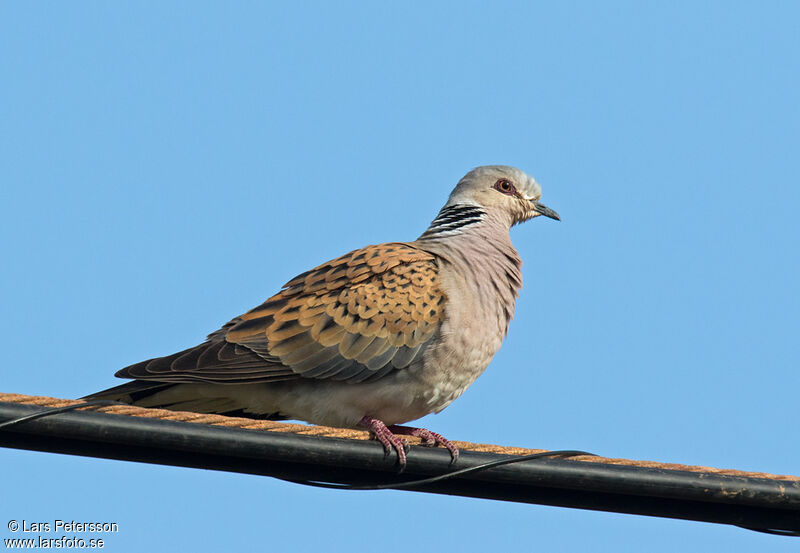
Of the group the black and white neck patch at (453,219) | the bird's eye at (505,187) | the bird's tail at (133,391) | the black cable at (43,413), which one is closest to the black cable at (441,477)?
the black cable at (43,413)

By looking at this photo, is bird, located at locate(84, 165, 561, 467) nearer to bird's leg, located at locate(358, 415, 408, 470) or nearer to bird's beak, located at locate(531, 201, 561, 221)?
bird's leg, located at locate(358, 415, 408, 470)

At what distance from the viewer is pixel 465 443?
4.14m

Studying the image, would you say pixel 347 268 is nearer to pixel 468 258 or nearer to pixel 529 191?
pixel 468 258

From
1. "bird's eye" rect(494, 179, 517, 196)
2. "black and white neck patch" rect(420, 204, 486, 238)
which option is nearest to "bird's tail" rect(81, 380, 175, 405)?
"black and white neck patch" rect(420, 204, 486, 238)

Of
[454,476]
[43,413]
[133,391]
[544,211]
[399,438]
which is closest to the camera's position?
[43,413]

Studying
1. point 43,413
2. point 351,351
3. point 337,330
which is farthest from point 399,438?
point 43,413

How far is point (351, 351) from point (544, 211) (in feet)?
7.86

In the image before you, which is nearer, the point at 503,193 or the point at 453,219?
the point at 453,219

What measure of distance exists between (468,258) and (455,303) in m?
0.54

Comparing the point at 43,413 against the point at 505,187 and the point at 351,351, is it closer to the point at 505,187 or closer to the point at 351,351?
the point at 351,351

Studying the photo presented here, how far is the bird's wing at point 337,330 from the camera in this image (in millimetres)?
5445

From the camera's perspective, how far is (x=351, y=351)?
18.3ft

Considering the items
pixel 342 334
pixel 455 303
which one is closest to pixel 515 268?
pixel 455 303

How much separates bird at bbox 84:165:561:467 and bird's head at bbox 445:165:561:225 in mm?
1256
